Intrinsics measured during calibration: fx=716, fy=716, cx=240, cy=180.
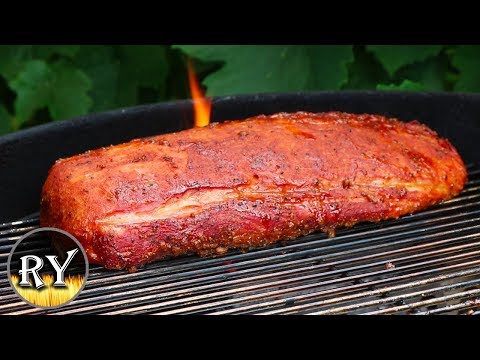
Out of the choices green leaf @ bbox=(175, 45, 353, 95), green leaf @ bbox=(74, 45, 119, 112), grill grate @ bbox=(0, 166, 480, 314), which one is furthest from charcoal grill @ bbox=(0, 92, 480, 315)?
green leaf @ bbox=(74, 45, 119, 112)

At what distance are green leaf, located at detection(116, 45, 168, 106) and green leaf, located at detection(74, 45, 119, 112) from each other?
8 cm

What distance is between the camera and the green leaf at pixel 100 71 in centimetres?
463

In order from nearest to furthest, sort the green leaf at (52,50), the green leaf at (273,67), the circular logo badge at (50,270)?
1. the circular logo badge at (50,270)
2. the green leaf at (273,67)
3. the green leaf at (52,50)

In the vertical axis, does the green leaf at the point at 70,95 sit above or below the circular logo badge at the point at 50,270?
above

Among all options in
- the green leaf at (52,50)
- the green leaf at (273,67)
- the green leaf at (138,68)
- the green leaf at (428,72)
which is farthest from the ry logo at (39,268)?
the green leaf at (428,72)

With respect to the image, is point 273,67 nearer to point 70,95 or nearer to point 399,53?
point 399,53

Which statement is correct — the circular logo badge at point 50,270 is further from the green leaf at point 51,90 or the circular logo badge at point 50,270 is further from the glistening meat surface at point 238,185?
the green leaf at point 51,90

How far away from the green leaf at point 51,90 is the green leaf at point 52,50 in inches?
3.1

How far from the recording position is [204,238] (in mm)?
2939

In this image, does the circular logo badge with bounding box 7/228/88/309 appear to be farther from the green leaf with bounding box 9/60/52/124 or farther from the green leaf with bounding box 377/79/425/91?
the green leaf with bounding box 377/79/425/91

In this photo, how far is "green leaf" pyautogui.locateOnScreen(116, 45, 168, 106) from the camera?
4758mm

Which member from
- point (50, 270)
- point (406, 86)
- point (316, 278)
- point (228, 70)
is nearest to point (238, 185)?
point (316, 278)
